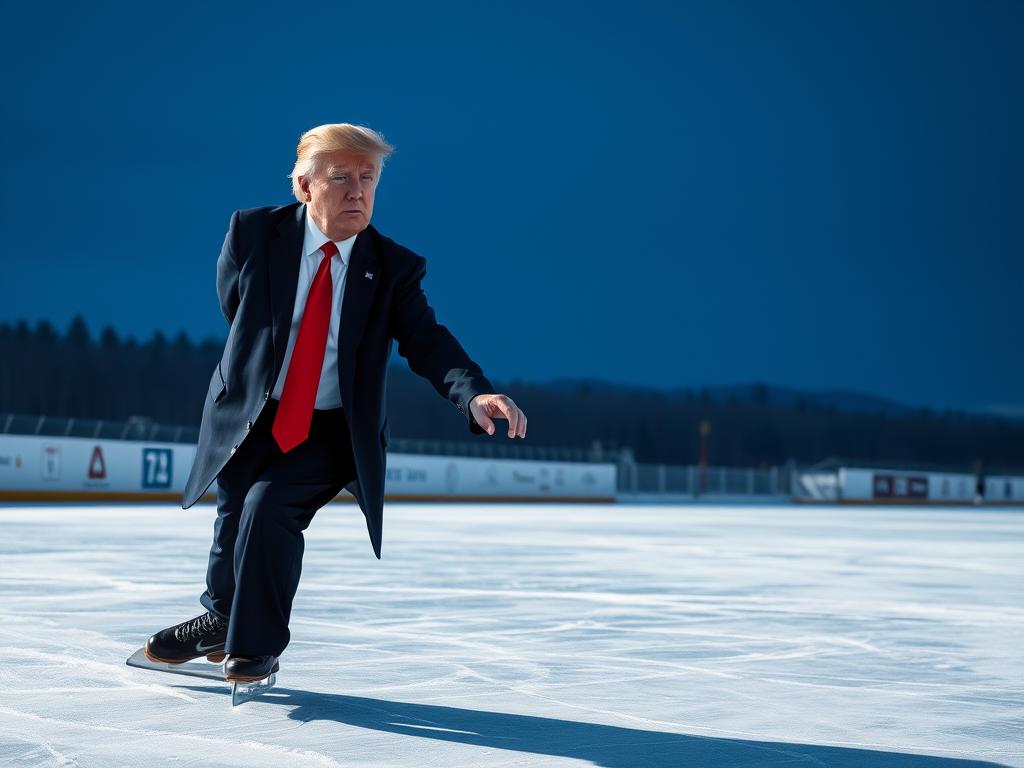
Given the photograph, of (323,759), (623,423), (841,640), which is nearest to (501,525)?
(841,640)

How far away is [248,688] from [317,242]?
1.39 m

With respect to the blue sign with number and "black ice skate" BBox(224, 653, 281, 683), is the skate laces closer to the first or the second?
"black ice skate" BBox(224, 653, 281, 683)

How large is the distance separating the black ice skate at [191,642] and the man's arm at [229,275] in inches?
38.6

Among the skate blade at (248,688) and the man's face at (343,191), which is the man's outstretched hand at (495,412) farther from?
the skate blade at (248,688)

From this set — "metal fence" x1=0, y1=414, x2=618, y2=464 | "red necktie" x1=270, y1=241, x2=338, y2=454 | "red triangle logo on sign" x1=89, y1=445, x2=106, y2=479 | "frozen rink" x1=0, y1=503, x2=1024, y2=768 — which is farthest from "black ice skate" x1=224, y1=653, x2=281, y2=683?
"red triangle logo on sign" x1=89, y1=445, x2=106, y2=479

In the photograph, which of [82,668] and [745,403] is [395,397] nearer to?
[745,403]

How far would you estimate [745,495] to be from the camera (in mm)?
49312

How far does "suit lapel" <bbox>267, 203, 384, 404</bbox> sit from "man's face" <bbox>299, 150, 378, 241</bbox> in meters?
0.10

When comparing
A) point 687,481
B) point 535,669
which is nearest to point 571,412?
point 687,481

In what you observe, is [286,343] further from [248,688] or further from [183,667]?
[183,667]

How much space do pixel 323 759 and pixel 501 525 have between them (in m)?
15.9

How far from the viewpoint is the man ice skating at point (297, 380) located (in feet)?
12.5

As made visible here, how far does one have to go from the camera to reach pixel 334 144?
3.87m

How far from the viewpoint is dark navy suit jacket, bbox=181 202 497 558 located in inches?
151
